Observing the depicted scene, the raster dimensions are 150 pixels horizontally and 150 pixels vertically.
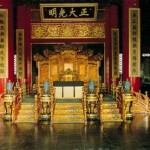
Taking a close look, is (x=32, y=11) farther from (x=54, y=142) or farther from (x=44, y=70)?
(x=54, y=142)

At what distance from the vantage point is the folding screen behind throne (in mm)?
12961

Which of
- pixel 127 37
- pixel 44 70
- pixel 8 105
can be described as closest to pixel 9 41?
pixel 8 105

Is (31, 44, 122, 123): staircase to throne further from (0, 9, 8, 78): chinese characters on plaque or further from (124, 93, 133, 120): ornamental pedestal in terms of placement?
(124, 93, 133, 120): ornamental pedestal

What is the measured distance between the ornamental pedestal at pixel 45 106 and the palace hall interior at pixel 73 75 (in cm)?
2

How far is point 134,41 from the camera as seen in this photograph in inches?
415

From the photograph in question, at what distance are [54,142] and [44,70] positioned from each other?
24.1ft

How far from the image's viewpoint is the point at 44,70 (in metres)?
13.1

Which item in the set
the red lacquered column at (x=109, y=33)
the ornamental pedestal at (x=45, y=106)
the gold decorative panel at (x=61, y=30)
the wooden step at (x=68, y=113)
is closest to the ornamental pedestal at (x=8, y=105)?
the ornamental pedestal at (x=45, y=106)

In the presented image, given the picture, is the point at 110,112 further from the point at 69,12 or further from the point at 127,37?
the point at 69,12

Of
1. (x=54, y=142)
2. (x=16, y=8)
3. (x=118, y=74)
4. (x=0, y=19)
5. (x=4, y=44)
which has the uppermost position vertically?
(x=16, y=8)

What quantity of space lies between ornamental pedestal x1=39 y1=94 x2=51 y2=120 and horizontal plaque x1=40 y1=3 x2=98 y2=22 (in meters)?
4.05

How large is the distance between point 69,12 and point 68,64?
206 centimetres

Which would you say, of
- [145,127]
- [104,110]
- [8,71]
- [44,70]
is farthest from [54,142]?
[44,70]

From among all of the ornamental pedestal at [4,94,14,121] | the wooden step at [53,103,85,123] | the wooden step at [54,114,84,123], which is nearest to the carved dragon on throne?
the wooden step at [53,103,85,123]
